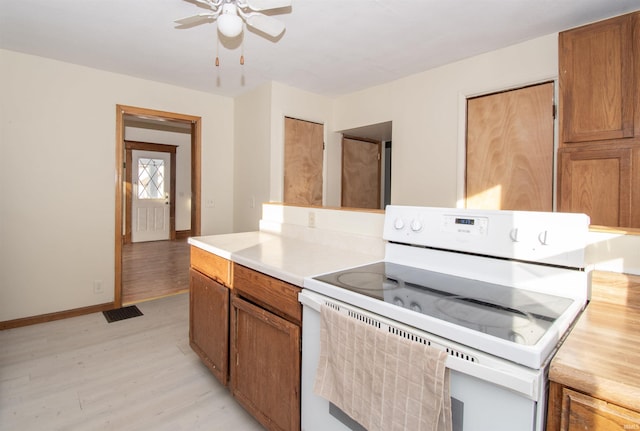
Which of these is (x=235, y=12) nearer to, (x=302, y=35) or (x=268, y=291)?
(x=302, y=35)

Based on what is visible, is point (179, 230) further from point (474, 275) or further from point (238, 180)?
point (474, 275)

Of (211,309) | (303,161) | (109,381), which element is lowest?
(109,381)

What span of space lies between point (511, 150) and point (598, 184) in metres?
0.76

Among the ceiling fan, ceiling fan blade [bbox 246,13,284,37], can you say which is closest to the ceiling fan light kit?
the ceiling fan

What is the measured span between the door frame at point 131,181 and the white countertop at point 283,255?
204 inches

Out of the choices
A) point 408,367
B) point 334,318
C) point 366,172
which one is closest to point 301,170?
point 366,172

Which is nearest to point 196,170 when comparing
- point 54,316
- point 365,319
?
point 54,316

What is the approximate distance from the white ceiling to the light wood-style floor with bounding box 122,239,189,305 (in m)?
2.35

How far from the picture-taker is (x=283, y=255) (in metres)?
1.71

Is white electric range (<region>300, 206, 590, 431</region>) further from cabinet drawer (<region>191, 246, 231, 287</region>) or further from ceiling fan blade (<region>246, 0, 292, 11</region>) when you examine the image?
ceiling fan blade (<region>246, 0, 292, 11</region>)

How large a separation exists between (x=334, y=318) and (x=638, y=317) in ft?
2.89

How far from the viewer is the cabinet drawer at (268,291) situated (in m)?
1.32

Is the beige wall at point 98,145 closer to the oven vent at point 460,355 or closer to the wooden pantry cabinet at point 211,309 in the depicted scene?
the wooden pantry cabinet at point 211,309

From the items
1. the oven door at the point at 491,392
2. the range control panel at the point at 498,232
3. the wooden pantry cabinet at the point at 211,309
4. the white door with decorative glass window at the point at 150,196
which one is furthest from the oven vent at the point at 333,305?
the white door with decorative glass window at the point at 150,196
